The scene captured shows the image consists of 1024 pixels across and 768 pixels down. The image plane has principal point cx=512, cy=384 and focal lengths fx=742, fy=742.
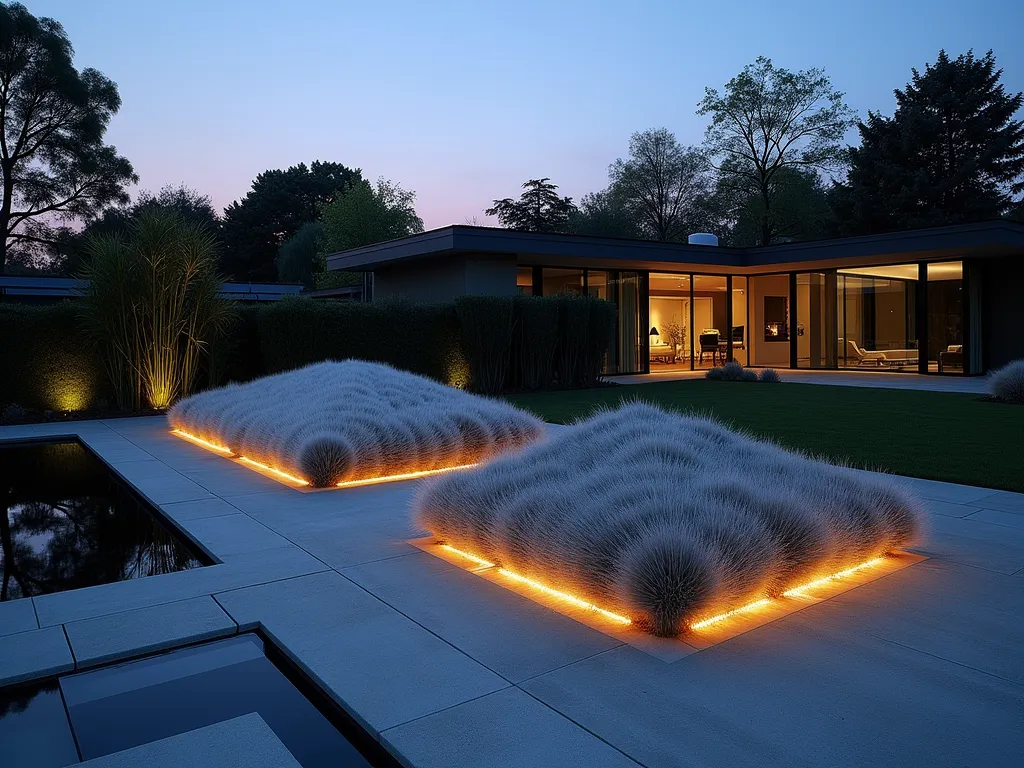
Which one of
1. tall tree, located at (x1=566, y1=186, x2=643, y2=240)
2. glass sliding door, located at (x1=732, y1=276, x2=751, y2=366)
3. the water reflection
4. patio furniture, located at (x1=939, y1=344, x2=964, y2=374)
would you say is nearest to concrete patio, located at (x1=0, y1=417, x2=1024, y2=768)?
the water reflection

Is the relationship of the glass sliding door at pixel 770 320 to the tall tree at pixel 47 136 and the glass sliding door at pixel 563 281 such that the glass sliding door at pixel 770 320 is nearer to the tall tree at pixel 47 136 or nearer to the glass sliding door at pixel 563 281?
the glass sliding door at pixel 563 281

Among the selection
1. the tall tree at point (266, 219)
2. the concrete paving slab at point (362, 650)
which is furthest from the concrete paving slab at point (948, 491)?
the tall tree at point (266, 219)

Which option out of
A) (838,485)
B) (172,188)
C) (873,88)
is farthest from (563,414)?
(172,188)

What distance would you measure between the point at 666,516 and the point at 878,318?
56.7 ft

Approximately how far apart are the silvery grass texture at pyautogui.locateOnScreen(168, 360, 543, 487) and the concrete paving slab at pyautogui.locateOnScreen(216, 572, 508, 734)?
2.40m

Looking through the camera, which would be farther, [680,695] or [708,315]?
[708,315]

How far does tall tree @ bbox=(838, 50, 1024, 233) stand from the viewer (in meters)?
29.0

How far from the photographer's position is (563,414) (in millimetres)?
9891

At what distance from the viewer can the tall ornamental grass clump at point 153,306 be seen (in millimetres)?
10070

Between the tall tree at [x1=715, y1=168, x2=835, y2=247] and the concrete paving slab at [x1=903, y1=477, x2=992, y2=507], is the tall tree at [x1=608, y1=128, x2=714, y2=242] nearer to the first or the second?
the tall tree at [x1=715, y1=168, x2=835, y2=247]

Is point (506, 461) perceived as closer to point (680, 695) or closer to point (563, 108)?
point (680, 695)

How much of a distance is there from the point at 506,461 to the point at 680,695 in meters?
2.26

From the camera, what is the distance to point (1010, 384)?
10656 millimetres

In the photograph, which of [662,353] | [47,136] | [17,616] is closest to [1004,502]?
[17,616]
